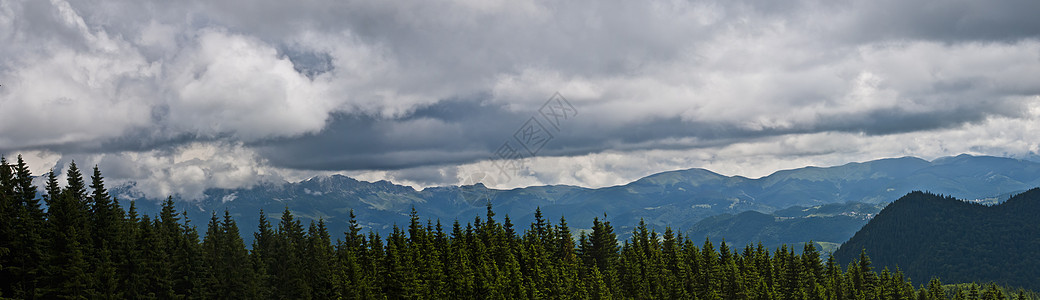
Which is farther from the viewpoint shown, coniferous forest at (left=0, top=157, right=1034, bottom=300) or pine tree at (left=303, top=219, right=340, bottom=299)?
pine tree at (left=303, top=219, right=340, bottom=299)

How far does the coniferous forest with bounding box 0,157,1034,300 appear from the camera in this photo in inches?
3105

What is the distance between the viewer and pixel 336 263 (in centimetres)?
11912

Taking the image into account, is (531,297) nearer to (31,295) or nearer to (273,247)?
(273,247)

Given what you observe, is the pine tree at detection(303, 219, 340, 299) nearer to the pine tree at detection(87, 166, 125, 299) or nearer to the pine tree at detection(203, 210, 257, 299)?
the pine tree at detection(203, 210, 257, 299)

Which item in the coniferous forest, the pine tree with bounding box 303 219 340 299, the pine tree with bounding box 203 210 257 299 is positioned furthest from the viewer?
the pine tree with bounding box 303 219 340 299

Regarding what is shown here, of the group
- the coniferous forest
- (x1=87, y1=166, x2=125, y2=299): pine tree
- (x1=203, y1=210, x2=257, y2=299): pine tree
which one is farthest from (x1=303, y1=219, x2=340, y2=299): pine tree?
(x1=87, y1=166, x2=125, y2=299): pine tree

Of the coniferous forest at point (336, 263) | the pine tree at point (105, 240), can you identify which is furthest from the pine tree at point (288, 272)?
the pine tree at point (105, 240)

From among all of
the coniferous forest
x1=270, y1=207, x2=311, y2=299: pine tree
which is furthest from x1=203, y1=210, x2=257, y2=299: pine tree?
x1=270, y1=207, x2=311, y2=299: pine tree

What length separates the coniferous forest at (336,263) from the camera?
78.9m

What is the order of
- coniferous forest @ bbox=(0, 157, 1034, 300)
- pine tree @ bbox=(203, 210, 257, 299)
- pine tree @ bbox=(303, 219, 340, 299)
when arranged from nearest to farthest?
coniferous forest @ bbox=(0, 157, 1034, 300) < pine tree @ bbox=(203, 210, 257, 299) < pine tree @ bbox=(303, 219, 340, 299)

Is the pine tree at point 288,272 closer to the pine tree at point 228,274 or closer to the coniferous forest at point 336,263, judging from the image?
the coniferous forest at point 336,263

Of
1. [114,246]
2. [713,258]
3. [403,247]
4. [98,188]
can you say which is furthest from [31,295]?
[713,258]

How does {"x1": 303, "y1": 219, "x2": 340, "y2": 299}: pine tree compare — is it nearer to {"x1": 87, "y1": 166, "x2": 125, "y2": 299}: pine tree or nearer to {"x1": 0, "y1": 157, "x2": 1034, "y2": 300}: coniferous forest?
{"x1": 0, "y1": 157, "x2": 1034, "y2": 300}: coniferous forest

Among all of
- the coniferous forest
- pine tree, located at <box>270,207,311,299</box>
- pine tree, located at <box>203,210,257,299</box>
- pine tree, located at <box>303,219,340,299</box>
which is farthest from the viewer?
pine tree, located at <box>303,219,340,299</box>
